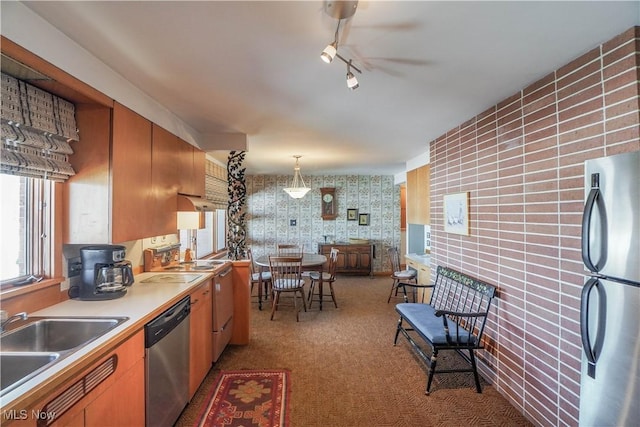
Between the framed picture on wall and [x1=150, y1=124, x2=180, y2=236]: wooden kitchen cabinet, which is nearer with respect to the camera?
[x1=150, y1=124, x2=180, y2=236]: wooden kitchen cabinet

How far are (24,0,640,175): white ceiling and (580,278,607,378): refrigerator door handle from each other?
1294 mm

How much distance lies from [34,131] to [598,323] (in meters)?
3.07

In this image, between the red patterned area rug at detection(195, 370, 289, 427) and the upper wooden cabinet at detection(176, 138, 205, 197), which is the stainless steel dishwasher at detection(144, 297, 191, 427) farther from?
the upper wooden cabinet at detection(176, 138, 205, 197)

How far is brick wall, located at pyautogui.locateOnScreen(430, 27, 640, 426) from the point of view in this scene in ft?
5.29

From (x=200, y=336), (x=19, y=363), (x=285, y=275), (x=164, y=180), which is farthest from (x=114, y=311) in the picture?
(x=285, y=275)

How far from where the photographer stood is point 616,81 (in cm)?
156

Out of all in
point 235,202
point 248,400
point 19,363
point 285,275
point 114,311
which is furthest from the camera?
point 285,275

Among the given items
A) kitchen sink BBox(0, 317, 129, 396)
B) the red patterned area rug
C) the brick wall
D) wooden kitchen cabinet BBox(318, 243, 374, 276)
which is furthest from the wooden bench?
wooden kitchen cabinet BBox(318, 243, 374, 276)

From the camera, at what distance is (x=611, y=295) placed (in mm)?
1398

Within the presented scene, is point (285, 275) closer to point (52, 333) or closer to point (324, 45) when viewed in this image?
point (52, 333)

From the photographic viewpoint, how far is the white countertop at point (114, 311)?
101 centimetres

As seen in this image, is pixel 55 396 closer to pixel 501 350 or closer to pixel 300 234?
pixel 501 350

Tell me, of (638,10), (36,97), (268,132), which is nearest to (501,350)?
(638,10)

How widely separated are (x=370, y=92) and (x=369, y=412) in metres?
2.38
